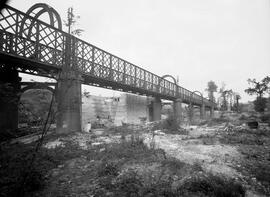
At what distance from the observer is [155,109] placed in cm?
2289

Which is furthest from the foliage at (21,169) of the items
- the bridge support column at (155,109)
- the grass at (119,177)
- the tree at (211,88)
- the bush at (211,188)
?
the tree at (211,88)

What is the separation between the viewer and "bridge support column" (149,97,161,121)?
22562mm

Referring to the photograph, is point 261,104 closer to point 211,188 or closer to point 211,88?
point 211,88

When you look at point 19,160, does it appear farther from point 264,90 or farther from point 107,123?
point 264,90

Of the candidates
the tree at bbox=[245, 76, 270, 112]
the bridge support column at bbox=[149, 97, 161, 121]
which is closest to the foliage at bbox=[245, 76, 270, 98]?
the tree at bbox=[245, 76, 270, 112]

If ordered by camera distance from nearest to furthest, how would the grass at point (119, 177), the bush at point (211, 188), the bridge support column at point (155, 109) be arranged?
1. the bush at point (211, 188)
2. the grass at point (119, 177)
3. the bridge support column at point (155, 109)

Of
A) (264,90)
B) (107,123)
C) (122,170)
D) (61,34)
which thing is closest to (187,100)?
(107,123)

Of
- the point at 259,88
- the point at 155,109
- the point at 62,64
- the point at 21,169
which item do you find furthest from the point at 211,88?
the point at 21,169

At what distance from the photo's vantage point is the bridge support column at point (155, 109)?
22562 millimetres

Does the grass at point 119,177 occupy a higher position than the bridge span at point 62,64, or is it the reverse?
the bridge span at point 62,64

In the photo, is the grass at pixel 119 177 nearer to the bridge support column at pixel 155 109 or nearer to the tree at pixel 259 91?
the bridge support column at pixel 155 109

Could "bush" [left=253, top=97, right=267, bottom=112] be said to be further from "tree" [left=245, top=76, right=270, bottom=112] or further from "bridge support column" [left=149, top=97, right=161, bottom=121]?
"bridge support column" [left=149, top=97, right=161, bottom=121]

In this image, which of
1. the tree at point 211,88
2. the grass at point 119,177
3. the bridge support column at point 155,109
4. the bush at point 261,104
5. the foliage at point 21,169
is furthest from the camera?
the tree at point 211,88

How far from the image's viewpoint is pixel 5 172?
3.58m
